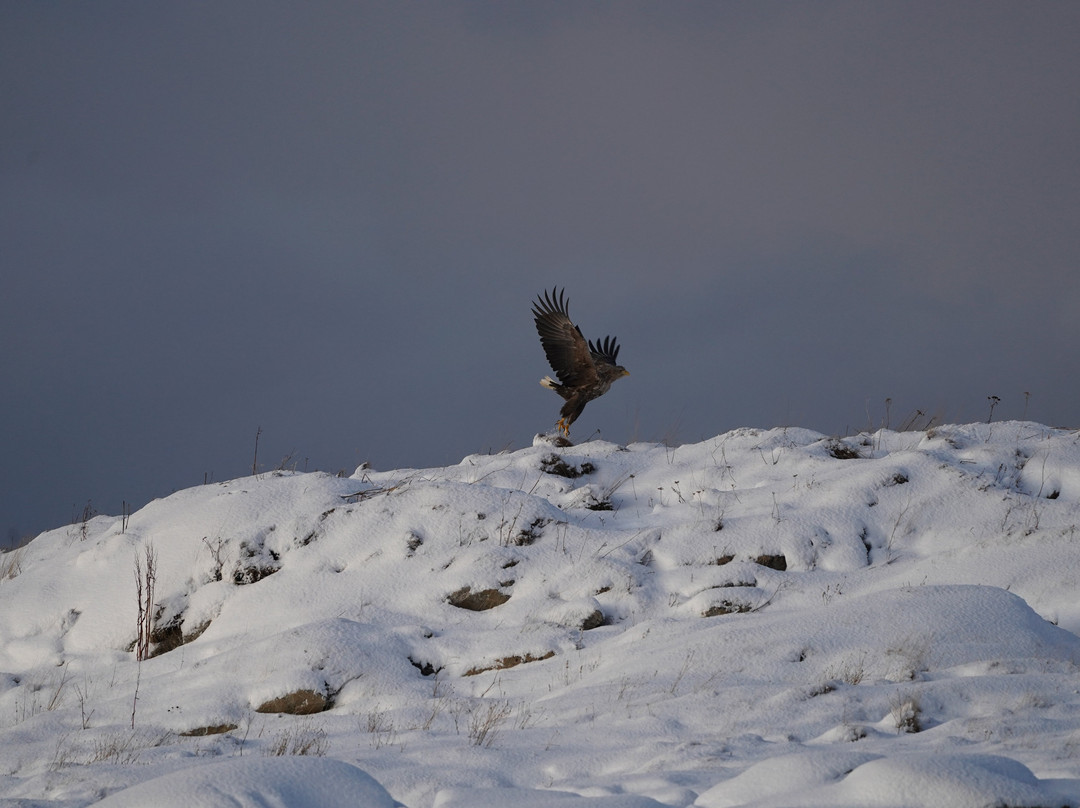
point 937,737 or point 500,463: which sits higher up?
point 500,463

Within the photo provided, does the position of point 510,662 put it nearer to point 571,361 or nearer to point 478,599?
point 478,599

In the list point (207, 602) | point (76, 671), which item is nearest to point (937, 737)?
point (207, 602)

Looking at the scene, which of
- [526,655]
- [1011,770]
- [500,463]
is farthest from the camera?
[500,463]

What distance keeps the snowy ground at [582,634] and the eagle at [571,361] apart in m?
2.88

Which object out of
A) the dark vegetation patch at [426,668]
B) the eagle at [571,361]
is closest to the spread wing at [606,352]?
the eagle at [571,361]

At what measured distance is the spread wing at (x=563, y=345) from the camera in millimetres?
11305

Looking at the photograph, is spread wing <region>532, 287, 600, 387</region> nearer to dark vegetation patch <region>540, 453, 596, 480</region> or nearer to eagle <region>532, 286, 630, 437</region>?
eagle <region>532, 286, 630, 437</region>

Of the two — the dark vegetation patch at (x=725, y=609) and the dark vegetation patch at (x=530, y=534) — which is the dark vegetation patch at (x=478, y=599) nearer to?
the dark vegetation patch at (x=530, y=534)

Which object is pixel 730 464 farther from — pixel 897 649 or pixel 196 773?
pixel 196 773

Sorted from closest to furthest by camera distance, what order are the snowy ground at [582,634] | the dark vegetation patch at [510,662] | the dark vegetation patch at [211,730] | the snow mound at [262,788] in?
the snow mound at [262,788]
the snowy ground at [582,634]
the dark vegetation patch at [211,730]
the dark vegetation patch at [510,662]

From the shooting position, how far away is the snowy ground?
9.78ft

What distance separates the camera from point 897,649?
4.28 metres

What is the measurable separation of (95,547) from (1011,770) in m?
7.23

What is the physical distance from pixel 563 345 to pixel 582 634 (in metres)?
6.62
